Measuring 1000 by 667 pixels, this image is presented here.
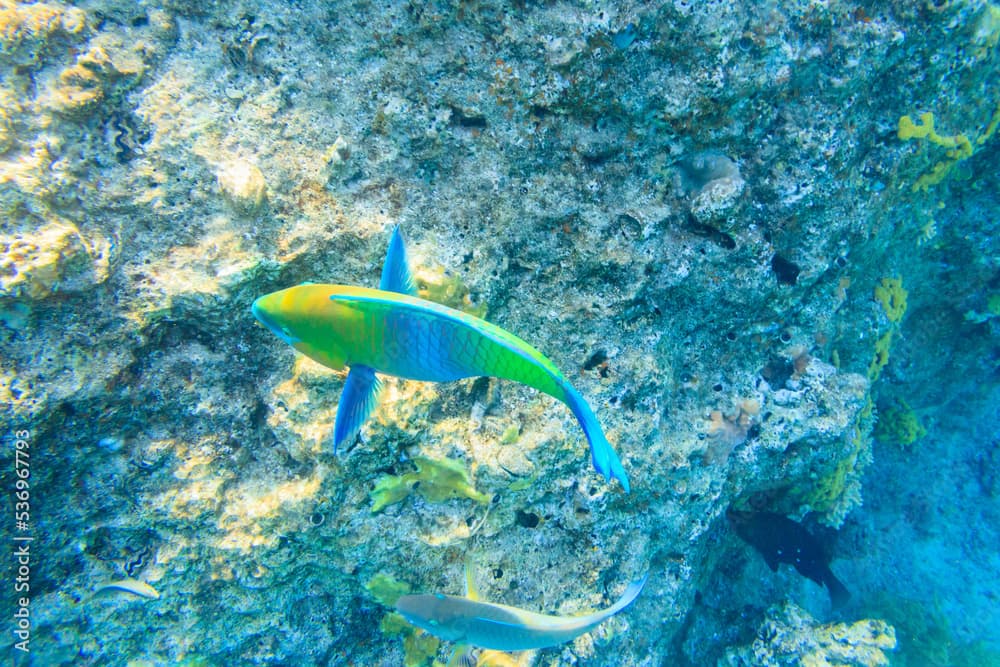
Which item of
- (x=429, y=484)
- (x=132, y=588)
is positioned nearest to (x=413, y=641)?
(x=429, y=484)

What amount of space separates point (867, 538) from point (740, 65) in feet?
20.4

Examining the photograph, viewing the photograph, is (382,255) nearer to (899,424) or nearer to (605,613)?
(605,613)

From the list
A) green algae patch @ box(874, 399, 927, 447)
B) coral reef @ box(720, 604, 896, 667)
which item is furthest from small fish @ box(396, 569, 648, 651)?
green algae patch @ box(874, 399, 927, 447)

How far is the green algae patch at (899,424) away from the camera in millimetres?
5219

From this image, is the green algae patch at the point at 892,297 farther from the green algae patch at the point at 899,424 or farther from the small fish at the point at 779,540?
the green algae patch at the point at 899,424

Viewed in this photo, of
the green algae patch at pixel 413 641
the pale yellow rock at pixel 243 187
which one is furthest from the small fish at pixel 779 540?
the pale yellow rock at pixel 243 187

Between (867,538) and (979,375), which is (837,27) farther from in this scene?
(867,538)

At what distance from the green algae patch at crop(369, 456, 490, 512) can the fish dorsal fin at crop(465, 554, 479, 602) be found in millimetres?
386

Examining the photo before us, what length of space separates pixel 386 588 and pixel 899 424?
591 centimetres

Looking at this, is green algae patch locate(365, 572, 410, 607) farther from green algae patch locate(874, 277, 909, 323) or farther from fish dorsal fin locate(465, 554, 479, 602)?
green algae patch locate(874, 277, 909, 323)

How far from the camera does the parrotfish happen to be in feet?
4.39

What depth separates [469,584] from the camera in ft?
7.93

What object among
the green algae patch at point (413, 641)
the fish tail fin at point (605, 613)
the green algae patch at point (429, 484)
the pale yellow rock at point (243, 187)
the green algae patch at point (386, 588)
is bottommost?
the green algae patch at point (413, 641)

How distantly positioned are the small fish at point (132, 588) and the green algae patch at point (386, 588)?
1.07 m
